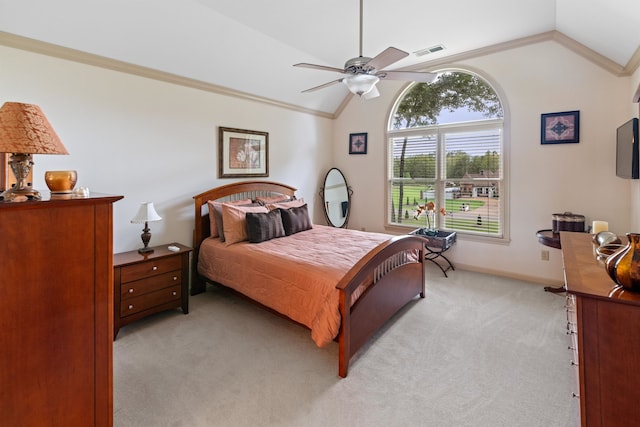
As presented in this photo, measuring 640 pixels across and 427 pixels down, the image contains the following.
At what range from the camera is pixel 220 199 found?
4.00 meters

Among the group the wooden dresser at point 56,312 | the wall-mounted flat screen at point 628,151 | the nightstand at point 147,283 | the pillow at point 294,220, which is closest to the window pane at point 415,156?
the pillow at point 294,220

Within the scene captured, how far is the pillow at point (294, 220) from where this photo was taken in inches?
153

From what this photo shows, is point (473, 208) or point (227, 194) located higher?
point (227, 194)

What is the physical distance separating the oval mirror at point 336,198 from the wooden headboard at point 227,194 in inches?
36.7

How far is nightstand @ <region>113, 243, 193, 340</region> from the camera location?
2.69 meters

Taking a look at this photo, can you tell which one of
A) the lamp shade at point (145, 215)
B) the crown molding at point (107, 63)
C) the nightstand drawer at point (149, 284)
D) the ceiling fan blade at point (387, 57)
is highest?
the crown molding at point (107, 63)

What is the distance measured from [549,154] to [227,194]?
4.12m

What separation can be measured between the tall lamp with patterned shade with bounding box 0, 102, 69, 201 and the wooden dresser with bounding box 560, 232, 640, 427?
7.45ft

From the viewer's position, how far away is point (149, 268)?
2883 mm

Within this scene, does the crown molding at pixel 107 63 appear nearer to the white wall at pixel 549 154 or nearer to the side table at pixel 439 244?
the side table at pixel 439 244

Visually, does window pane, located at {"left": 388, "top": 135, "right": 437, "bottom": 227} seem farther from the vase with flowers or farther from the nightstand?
the nightstand

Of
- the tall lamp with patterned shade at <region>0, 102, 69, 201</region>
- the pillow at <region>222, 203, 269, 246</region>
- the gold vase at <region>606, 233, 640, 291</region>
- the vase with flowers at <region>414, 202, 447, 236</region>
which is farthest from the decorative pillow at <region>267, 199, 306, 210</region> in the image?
the gold vase at <region>606, 233, 640, 291</region>

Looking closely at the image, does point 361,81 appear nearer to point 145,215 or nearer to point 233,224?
point 233,224

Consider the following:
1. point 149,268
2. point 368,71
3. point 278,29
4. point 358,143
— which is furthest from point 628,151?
point 149,268
